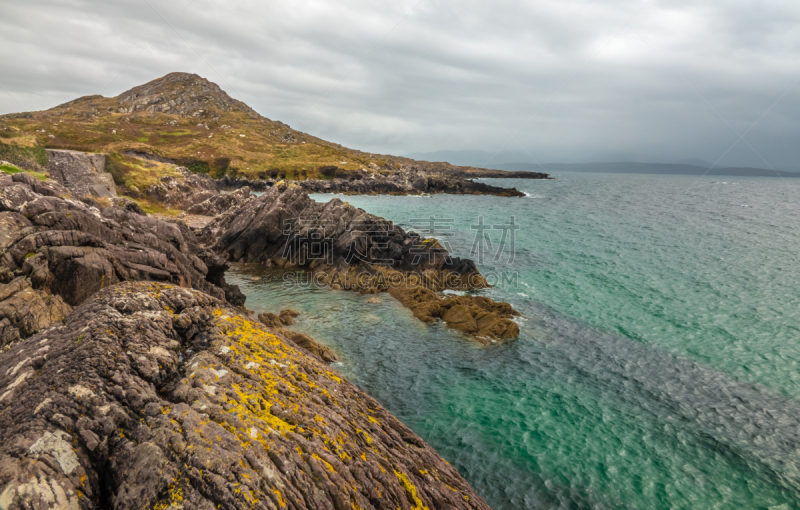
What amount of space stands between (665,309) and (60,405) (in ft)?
144

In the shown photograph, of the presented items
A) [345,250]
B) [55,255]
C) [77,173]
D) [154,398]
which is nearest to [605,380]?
[154,398]

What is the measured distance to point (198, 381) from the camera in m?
9.48

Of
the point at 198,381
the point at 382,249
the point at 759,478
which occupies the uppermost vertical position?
the point at 198,381

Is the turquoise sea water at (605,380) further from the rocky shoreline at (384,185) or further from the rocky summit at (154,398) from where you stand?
the rocky shoreline at (384,185)

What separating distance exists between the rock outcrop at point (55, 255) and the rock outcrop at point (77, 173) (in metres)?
34.1

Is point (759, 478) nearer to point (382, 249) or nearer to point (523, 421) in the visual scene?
point (523, 421)

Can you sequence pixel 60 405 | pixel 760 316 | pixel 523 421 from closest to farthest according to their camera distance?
1. pixel 60 405
2. pixel 523 421
3. pixel 760 316

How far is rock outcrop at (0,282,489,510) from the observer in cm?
699

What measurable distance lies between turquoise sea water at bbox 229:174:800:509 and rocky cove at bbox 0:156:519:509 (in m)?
7.57

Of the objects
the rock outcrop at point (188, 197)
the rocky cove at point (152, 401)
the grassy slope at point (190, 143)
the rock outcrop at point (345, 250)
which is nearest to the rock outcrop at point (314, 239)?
the rock outcrop at point (345, 250)

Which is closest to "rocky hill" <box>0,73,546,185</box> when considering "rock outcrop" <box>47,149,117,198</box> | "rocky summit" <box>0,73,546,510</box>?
"rock outcrop" <box>47,149,117,198</box>

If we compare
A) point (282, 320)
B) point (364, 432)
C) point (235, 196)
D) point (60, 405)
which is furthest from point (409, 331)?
point (235, 196)

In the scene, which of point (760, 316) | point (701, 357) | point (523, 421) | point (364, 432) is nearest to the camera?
point (364, 432)

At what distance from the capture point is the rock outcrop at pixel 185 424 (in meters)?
6.99
